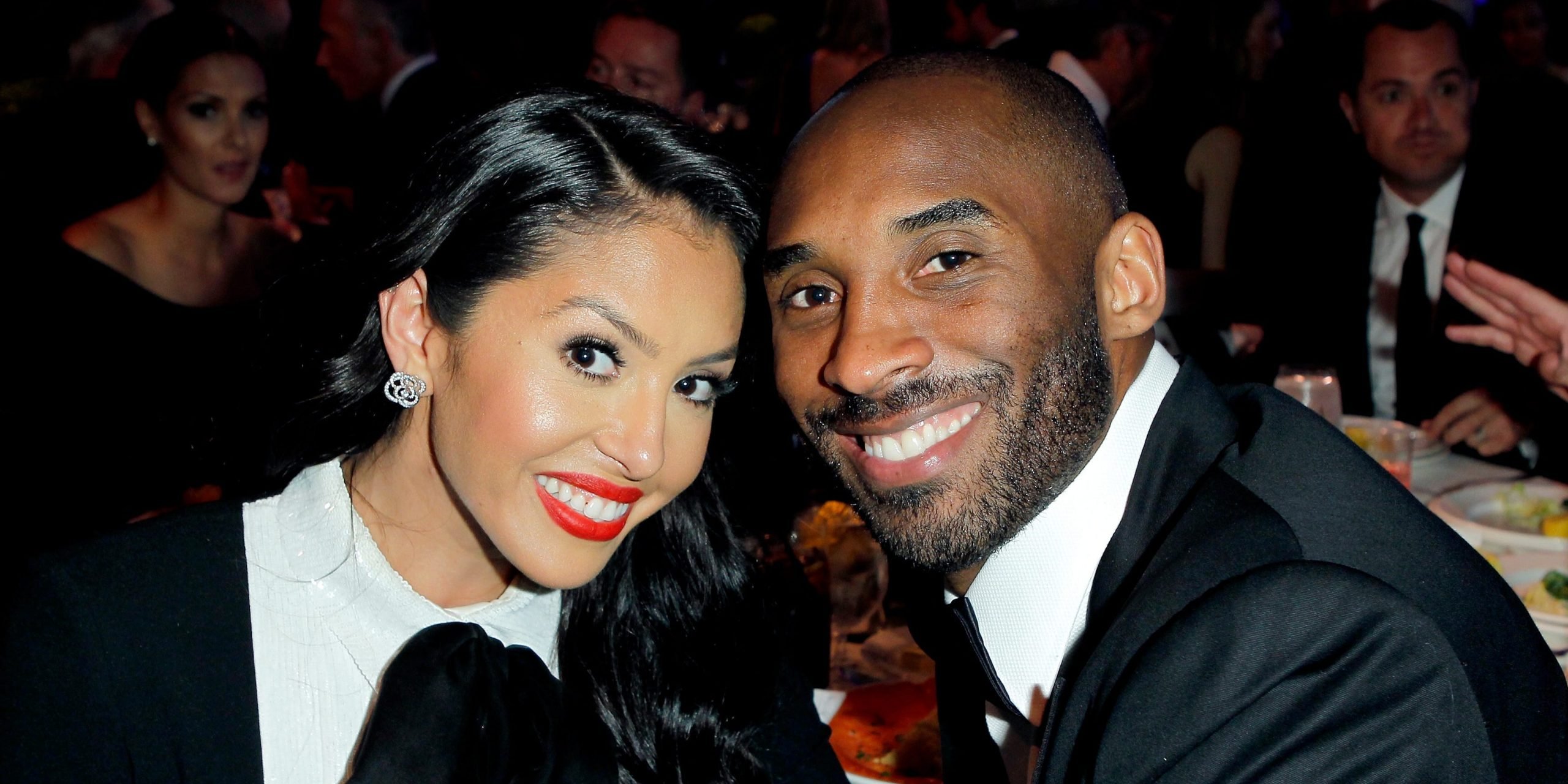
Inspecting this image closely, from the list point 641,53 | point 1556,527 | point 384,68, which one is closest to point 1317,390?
point 1556,527

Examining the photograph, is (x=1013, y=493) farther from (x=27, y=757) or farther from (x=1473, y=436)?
(x=1473, y=436)

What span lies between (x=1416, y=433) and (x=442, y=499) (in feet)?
8.62

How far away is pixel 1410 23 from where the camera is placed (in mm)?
3902

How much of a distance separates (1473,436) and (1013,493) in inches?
99.1

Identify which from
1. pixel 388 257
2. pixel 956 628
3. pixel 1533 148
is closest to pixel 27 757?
pixel 388 257

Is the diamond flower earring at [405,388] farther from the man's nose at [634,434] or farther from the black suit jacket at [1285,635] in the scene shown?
the black suit jacket at [1285,635]

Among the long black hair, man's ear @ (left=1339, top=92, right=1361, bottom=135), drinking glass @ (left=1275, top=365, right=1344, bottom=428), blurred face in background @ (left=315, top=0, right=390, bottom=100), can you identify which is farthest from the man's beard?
blurred face in background @ (left=315, top=0, right=390, bottom=100)

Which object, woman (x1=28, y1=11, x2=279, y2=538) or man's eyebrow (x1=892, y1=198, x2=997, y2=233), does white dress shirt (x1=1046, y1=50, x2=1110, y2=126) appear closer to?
woman (x1=28, y1=11, x2=279, y2=538)

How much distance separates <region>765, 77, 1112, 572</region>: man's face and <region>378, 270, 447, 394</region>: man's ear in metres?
0.55

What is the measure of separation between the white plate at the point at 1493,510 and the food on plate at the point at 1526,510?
0.04 ft

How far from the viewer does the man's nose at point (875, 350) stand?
1.58 meters

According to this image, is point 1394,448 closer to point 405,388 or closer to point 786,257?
point 786,257

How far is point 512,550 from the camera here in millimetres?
1695

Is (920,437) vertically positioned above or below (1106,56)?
below
